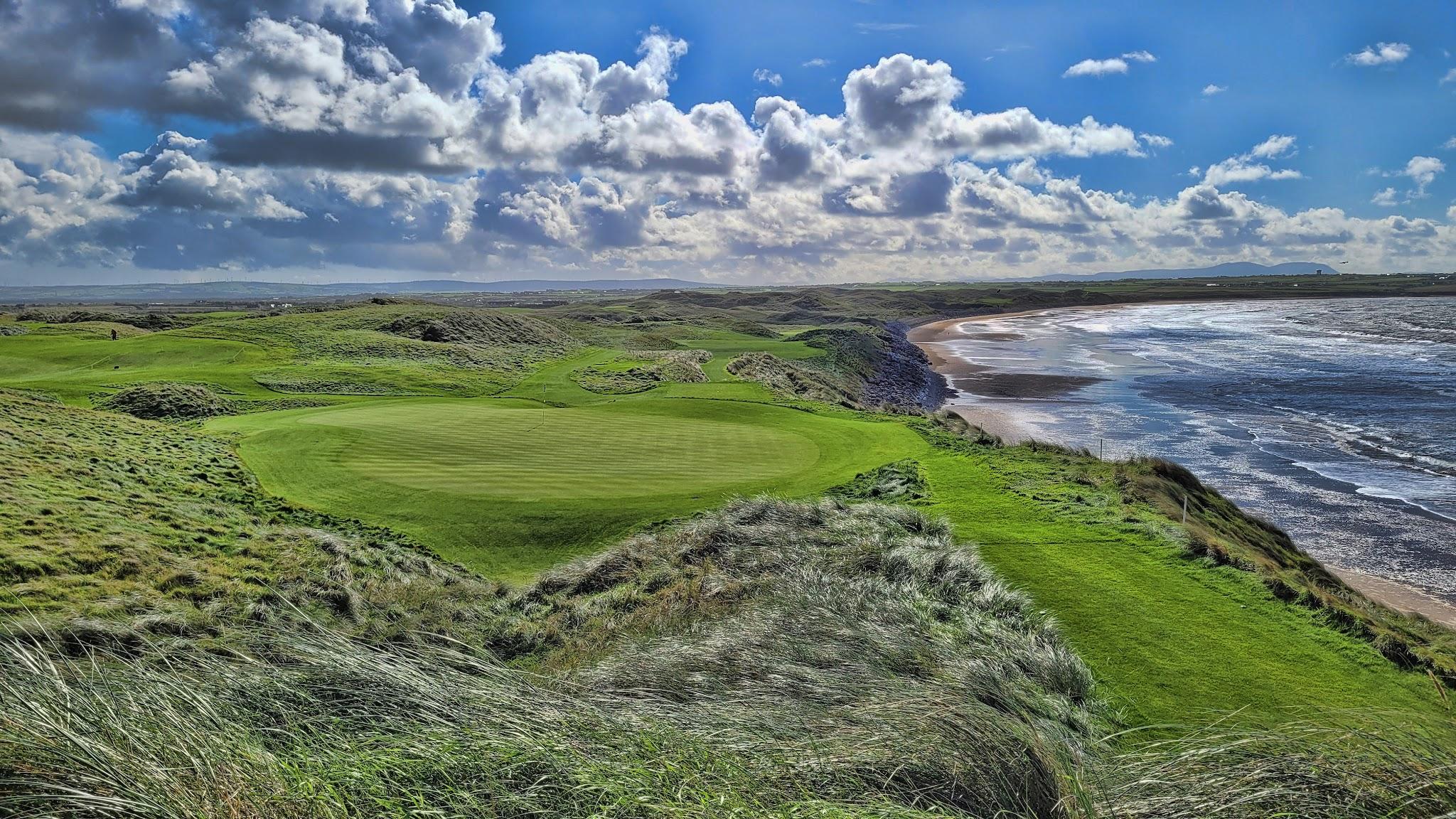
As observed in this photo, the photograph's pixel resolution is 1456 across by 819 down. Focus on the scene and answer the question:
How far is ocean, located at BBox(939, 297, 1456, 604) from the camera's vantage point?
60.4 feet

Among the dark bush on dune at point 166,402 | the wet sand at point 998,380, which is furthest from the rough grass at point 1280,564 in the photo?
the dark bush on dune at point 166,402

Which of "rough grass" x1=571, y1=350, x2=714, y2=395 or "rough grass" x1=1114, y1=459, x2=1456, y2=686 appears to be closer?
"rough grass" x1=1114, y1=459, x2=1456, y2=686

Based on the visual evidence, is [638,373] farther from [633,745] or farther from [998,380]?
[633,745]

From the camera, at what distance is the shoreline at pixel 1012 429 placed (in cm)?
1333

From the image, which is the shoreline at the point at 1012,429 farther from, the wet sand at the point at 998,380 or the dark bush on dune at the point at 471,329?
the dark bush on dune at the point at 471,329

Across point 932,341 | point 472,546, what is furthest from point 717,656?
point 932,341

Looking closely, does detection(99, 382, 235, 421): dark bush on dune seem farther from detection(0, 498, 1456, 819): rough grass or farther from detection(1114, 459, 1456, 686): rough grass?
detection(1114, 459, 1456, 686): rough grass

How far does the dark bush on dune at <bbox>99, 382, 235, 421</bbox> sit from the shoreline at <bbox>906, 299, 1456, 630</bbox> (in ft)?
100

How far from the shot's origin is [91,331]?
191 ft

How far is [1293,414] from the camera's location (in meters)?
34.0

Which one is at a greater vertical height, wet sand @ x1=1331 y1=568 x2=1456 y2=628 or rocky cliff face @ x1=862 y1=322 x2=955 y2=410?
rocky cliff face @ x1=862 y1=322 x2=955 y2=410

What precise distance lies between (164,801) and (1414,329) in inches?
3822

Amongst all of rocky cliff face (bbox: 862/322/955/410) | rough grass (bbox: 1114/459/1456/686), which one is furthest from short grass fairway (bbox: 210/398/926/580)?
rocky cliff face (bbox: 862/322/955/410)

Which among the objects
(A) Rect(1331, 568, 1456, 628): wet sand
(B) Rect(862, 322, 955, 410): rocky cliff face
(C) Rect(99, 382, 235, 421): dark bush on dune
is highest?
(C) Rect(99, 382, 235, 421): dark bush on dune
